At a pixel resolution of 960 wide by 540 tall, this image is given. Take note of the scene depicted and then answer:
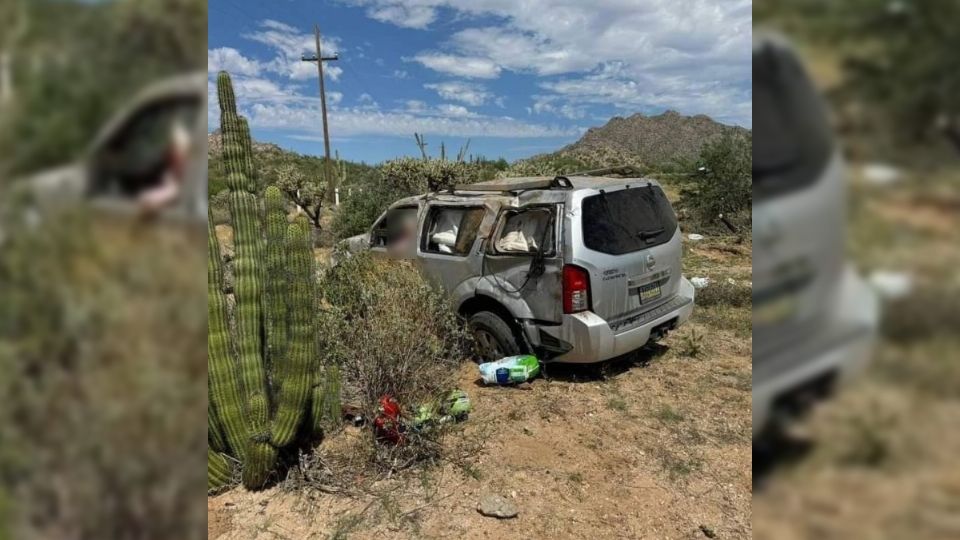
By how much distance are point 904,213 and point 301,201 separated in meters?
22.6

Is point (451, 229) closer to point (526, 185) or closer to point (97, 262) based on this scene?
point (526, 185)

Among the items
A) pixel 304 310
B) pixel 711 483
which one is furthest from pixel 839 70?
pixel 711 483

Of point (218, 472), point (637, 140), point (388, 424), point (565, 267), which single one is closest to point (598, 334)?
point (565, 267)

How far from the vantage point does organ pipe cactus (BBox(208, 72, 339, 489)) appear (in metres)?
3.74

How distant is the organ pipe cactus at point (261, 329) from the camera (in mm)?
3740

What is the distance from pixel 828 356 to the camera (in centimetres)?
55

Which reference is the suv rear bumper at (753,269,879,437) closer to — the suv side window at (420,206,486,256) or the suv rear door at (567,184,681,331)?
the suv rear door at (567,184,681,331)

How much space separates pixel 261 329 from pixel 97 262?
361 centimetres

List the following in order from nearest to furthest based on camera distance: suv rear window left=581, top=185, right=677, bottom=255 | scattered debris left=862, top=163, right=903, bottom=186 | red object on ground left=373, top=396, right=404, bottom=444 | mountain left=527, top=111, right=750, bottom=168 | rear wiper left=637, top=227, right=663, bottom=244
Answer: scattered debris left=862, top=163, right=903, bottom=186, red object on ground left=373, top=396, right=404, bottom=444, suv rear window left=581, top=185, right=677, bottom=255, rear wiper left=637, top=227, right=663, bottom=244, mountain left=527, top=111, right=750, bottom=168

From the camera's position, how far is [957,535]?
575mm

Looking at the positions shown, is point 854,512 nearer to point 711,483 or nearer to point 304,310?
point 304,310

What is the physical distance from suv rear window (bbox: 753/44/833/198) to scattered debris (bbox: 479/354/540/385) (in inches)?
195

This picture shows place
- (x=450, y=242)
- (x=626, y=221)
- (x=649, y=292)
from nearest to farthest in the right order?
1. (x=626, y=221)
2. (x=649, y=292)
3. (x=450, y=242)

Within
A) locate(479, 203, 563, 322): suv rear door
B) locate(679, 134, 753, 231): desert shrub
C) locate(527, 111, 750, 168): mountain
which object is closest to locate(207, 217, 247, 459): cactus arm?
locate(479, 203, 563, 322): suv rear door
